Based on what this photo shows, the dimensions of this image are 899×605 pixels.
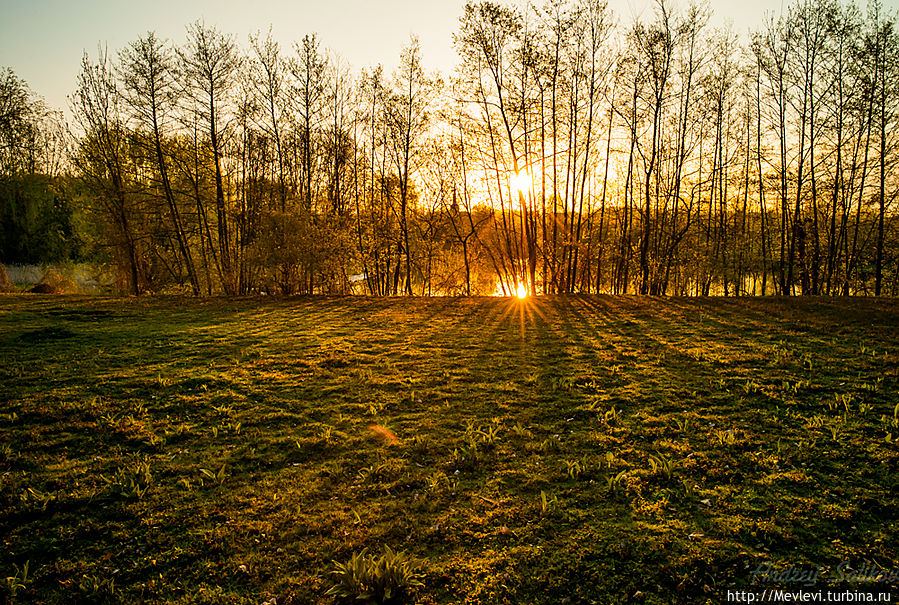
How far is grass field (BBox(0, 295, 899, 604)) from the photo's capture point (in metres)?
3.17

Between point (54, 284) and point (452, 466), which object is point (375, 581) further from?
point (54, 284)

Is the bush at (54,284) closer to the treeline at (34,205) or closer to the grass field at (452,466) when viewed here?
the treeline at (34,205)

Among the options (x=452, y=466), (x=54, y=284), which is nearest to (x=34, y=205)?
(x=54, y=284)

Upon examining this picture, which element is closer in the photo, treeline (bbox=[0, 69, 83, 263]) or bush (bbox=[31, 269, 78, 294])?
bush (bbox=[31, 269, 78, 294])

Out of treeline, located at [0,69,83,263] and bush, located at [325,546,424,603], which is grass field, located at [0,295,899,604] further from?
treeline, located at [0,69,83,263]

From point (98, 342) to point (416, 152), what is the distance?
17.9 meters

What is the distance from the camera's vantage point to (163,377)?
24.8 feet

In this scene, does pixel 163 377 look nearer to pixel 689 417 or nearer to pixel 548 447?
pixel 548 447

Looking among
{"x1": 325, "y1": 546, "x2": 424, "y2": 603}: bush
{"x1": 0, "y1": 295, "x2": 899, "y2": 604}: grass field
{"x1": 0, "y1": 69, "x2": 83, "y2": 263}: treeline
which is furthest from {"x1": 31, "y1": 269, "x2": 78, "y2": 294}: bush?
{"x1": 325, "y1": 546, "x2": 424, "y2": 603}: bush

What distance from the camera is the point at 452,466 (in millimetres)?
4812

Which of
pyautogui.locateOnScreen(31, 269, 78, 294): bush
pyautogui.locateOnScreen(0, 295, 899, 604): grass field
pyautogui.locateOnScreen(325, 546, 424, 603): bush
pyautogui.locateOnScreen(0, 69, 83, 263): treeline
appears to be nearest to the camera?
pyautogui.locateOnScreen(325, 546, 424, 603): bush

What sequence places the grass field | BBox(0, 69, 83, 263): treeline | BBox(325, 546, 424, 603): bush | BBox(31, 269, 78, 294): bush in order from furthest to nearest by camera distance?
BBox(0, 69, 83, 263): treeline, BBox(31, 269, 78, 294): bush, the grass field, BBox(325, 546, 424, 603): bush

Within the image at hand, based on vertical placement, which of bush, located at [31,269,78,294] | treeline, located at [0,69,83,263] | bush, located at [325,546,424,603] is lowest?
bush, located at [325,546,424,603]

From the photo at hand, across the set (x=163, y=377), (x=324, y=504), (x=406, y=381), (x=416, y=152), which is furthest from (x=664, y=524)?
(x=416, y=152)
